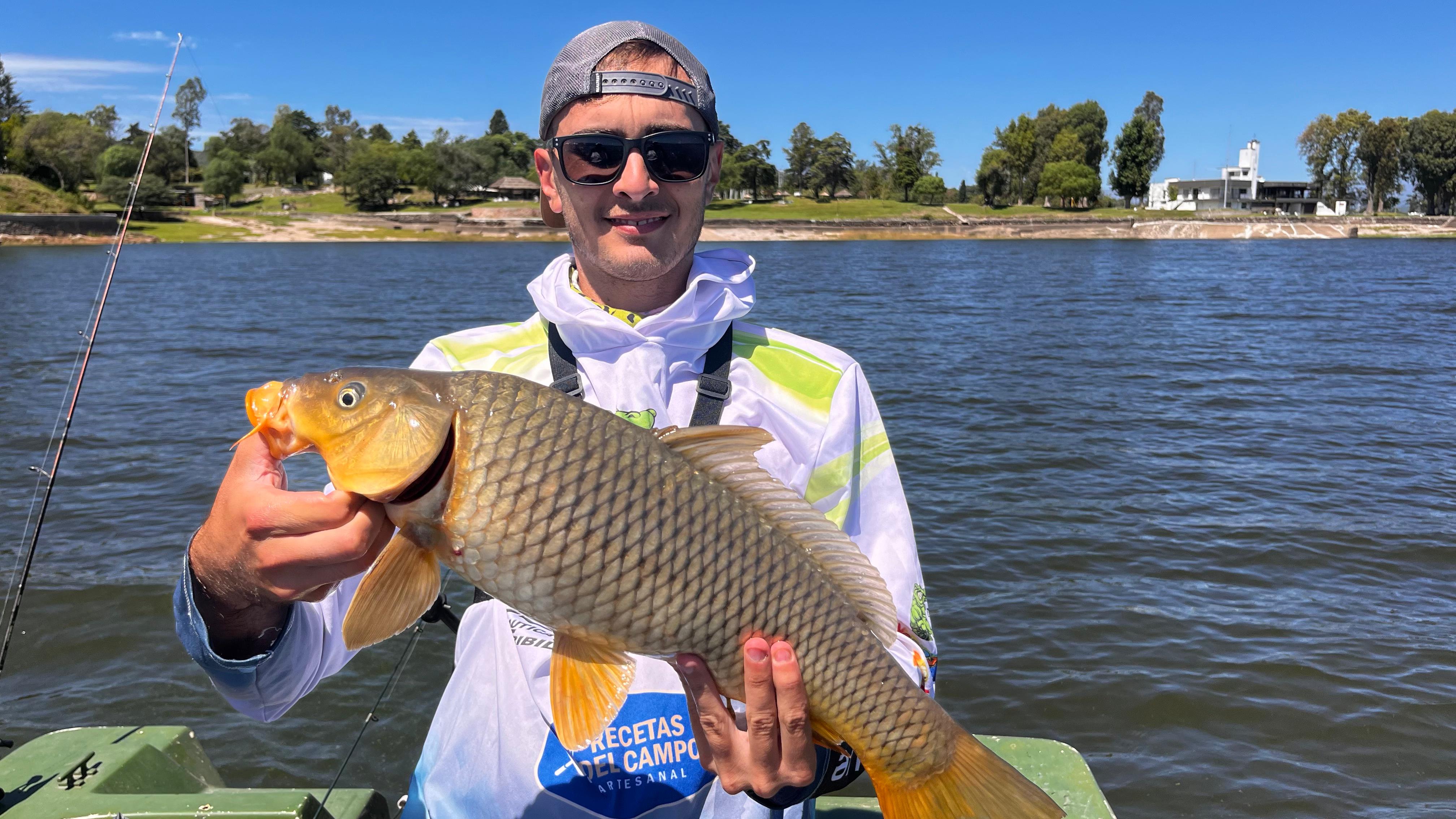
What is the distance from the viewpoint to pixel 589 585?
6.07ft

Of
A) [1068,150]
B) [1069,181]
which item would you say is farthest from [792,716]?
[1068,150]

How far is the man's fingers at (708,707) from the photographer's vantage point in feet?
6.64

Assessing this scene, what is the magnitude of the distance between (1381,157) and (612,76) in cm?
14474

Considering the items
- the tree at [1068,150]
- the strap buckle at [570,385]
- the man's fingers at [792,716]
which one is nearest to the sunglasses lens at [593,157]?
the strap buckle at [570,385]

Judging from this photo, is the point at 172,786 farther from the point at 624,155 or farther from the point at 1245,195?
the point at 1245,195

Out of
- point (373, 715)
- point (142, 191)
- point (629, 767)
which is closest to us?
point (629, 767)

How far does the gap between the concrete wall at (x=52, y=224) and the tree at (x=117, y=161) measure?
538cm

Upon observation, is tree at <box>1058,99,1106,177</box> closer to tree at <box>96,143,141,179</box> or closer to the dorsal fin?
tree at <box>96,143,141,179</box>

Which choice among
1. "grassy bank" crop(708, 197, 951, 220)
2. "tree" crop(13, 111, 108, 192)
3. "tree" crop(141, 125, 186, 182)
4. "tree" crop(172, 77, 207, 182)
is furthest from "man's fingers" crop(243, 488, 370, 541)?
"tree" crop(13, 111, 108, 192)

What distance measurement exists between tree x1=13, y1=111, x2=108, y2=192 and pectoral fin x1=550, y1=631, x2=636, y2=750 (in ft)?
333

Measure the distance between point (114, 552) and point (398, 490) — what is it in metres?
9.10

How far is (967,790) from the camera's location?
219cm

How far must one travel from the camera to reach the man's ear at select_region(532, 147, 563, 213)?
9.71 feet

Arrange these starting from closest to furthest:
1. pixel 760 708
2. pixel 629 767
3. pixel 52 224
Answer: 1. pixel 760 708
2. pixel 629 767
3. pixel 52 224
